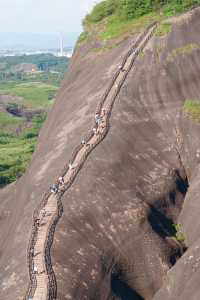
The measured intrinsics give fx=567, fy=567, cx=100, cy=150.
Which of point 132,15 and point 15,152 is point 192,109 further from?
point 15,152

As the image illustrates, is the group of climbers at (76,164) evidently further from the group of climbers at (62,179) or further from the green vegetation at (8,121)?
the green vegetation at (8,121)

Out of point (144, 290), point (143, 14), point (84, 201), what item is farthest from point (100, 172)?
point (143, 14)

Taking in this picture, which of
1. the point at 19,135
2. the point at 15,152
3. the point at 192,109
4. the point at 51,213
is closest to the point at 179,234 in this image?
the point at 51,213

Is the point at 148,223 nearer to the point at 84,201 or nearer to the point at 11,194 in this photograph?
the point at 84,201

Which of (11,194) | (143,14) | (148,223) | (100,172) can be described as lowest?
(11,194)

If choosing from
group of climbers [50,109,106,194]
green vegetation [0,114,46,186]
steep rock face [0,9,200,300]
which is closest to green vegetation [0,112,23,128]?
green vegetation [0,114,46,186]

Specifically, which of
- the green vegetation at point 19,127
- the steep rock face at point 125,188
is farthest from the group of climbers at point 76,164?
the green vegetation at point 19,127
